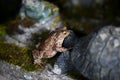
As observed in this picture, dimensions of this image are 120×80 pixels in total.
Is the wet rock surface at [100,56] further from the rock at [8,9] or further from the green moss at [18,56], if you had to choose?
the rock at [8,9]

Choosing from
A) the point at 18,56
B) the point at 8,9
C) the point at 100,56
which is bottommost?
the point at 100,56

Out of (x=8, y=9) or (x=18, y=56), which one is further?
(x=8, y=9)

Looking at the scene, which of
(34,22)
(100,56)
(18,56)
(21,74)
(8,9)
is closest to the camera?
(100,56)

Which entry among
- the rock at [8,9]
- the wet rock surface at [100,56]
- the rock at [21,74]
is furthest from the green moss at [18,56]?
the rock at [8,9]

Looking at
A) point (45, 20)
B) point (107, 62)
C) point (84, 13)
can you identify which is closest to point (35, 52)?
point (45, 20)

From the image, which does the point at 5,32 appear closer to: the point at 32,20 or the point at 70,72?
the point at 32,20

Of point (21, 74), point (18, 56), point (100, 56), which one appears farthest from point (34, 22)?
point (100, 56)

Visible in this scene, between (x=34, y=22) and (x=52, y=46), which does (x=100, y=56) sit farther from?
(x=34, y=22)

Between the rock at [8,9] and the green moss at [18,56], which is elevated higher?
the rock at [8,9]
